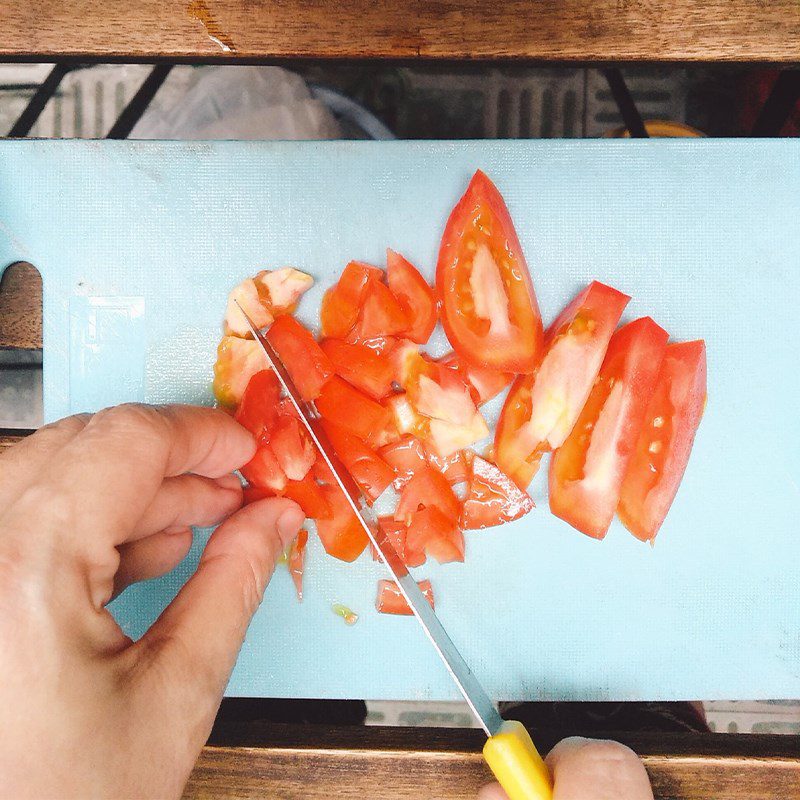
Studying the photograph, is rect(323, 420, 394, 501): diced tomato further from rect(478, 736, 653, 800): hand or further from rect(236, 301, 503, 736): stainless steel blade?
rect(478, 736, 653, 800): hand

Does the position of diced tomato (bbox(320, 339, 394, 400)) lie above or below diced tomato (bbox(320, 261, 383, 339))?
below

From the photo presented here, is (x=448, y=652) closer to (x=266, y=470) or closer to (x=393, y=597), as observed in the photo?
(x=393, y=597)

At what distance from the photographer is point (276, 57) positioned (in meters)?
0.88

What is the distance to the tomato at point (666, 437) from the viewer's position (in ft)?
2.92

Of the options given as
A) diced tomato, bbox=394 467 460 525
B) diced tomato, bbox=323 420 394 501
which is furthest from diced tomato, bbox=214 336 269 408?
diced tomato, bbox=394 467 460 525

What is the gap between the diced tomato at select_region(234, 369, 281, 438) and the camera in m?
0.89

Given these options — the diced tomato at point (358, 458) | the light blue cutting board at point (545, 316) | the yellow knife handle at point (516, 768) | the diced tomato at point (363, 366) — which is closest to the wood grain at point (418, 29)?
the light blue cutting board at point (545, 316)

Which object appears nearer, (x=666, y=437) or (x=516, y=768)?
(x=516, y=768)

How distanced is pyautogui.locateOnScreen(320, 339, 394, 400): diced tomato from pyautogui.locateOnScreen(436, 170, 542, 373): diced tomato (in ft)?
0.32

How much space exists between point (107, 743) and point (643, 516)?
672 mm

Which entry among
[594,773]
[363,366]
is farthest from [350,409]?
[594,773]

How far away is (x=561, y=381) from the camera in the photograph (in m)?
0.88

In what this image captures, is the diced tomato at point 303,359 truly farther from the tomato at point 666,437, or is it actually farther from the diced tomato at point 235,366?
the tomato at point 666,437

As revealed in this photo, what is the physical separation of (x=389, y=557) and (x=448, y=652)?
14 centimetres
